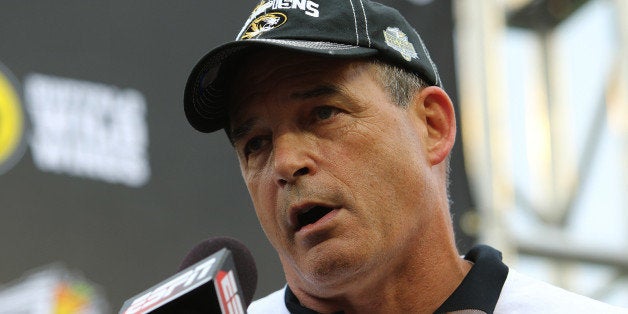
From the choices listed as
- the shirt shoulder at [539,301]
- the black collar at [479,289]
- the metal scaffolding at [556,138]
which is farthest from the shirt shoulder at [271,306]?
the metal scaffolding at [556,138]

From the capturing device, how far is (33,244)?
2.56 metres

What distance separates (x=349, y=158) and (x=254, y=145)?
149mm

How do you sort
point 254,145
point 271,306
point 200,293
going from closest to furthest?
point 200,293 < point 254,145 < point 271,306

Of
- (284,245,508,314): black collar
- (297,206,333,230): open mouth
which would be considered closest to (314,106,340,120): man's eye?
(297,206,333,230): open mouth

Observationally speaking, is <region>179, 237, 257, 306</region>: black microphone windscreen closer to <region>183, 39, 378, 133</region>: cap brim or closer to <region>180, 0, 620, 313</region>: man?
<region>180, 0, 620, 313</region>: man

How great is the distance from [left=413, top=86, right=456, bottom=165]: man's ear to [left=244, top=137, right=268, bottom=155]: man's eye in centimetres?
22

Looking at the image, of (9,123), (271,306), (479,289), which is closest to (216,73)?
(271,306)

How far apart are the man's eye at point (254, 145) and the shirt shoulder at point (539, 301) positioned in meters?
0.38

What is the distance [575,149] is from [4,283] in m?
2.36

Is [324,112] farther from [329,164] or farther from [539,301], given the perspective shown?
[539,301]

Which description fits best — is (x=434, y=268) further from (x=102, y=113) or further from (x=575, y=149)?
(x=575, y=149)

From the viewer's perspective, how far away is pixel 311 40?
1537 millimetres

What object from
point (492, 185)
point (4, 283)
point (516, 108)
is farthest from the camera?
point (516, 108)

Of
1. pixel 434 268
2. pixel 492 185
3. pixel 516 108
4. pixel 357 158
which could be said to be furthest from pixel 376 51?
pixel 516 108
